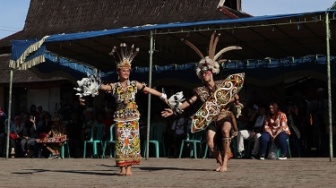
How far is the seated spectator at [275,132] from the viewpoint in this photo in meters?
14.6

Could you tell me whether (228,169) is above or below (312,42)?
below

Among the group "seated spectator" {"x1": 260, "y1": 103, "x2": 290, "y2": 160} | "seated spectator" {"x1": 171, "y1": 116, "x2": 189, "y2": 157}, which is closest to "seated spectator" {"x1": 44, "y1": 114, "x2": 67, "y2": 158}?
"seated spectator" {"x1": 171, "y1": 116, "x2": 189, "y2": 157}

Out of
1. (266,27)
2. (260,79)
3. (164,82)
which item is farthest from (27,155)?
(266,27)

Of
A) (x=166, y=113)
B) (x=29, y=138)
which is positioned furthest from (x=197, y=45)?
(x=166, y=113)

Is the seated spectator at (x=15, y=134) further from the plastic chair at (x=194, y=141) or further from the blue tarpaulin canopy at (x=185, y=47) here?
the plastic chair at (x=194, y=141)

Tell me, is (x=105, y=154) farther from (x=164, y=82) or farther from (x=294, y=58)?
(x=294, y=58)

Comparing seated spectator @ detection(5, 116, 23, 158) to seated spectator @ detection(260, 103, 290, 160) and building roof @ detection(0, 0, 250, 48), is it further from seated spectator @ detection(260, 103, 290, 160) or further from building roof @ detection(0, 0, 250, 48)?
seated spectator @ detection(260, 103, 290, 160)

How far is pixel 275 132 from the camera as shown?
14898mm

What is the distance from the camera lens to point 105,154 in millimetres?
17828

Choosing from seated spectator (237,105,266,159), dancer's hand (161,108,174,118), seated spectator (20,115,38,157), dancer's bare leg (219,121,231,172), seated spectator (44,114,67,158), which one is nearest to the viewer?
dancer's hand (161,108,174,118)

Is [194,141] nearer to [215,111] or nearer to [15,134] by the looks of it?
[215,111]

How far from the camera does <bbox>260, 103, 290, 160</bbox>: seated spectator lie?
1465 centimetres

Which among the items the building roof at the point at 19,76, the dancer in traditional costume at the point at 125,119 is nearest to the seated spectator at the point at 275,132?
the dancer in traditional costume at the point at 125,119

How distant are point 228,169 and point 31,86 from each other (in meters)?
15.6
